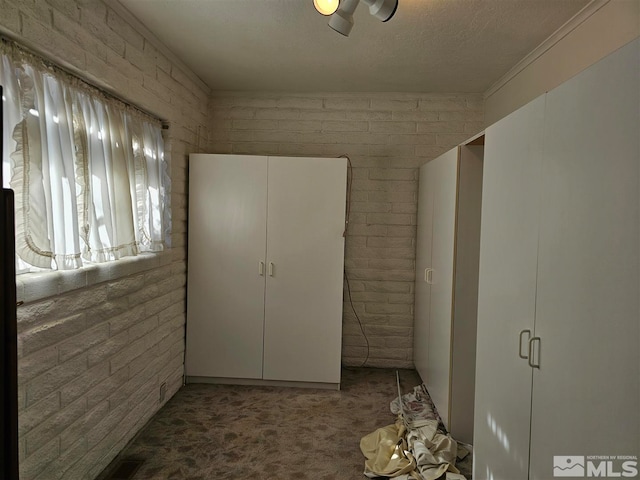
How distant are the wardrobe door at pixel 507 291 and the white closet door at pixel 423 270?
3.98ft

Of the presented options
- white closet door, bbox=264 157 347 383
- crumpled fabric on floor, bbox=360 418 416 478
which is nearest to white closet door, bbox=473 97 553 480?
crumpled fabric on floor, bbox=360 418 416 478

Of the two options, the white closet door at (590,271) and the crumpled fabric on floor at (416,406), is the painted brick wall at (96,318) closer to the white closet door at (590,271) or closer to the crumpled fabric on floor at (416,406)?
the crumpled fabric on floor at (416,406)

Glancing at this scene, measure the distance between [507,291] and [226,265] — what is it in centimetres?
220

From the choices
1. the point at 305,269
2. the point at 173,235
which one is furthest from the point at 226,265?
the point at 305,269

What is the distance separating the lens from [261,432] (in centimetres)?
261

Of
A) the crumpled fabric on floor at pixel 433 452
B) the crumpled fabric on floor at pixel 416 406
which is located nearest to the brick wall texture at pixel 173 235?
the crumpled fabric on floor at pixel 416 406

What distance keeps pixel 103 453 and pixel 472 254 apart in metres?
2.26

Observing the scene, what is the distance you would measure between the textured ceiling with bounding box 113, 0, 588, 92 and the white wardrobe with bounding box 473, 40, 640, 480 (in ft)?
2.74

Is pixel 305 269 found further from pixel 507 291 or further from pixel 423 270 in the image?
pixel 507 291

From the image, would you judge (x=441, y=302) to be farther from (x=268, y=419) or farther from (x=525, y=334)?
(x=268, y=419)

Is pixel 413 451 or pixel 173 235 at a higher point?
pixel 173 235

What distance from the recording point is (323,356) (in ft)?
10.7

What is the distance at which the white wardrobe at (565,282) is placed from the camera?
949mm

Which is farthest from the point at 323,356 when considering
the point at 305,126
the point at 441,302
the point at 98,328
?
the point at 305,126
